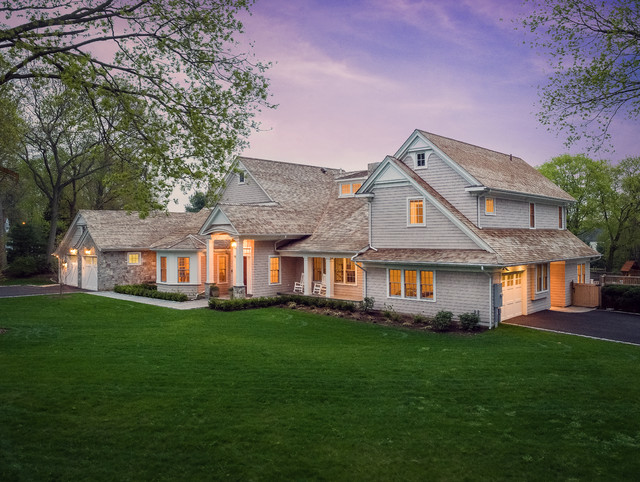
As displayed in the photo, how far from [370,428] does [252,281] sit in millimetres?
18961

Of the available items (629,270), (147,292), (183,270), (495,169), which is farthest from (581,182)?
(147,292)

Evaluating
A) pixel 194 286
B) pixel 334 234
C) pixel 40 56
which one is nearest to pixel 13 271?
pixel 194 286

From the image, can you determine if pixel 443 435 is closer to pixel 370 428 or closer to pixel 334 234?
pixel 370 428

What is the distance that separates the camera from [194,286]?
96.4ft

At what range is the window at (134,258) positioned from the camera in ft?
111

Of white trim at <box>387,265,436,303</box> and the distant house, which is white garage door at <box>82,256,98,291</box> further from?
the distant house

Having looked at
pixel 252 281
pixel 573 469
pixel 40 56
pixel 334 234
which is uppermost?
pixel 40 56

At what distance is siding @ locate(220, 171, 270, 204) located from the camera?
101 ft

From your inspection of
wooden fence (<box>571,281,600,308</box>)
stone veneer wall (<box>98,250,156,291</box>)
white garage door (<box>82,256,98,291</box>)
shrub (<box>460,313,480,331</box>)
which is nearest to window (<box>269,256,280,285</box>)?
stone veneer wall (<box>98,250,156,291</box>)

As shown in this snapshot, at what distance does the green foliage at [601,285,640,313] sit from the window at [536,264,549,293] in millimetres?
3240

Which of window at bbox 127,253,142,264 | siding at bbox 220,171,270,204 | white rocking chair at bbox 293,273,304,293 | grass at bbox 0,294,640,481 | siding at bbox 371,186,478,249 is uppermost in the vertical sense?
siding at bbox 220,171,270,204

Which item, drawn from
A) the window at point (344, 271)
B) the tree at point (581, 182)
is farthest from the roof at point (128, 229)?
the tree at point (581, 182)

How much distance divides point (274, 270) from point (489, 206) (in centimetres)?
1270

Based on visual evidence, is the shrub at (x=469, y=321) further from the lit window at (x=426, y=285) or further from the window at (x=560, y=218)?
the window at (x=560, y=218)
